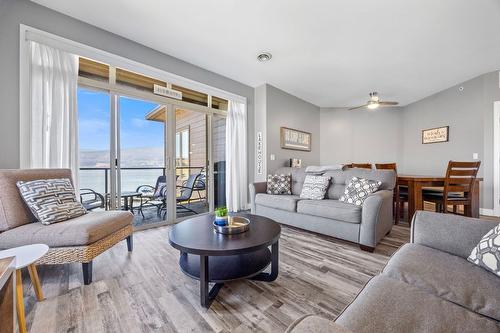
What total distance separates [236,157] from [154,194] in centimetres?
167

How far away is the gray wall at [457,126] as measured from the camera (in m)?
3.80

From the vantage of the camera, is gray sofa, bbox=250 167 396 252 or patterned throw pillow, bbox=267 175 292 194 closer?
gray sofa, bbox=250 167 396 252

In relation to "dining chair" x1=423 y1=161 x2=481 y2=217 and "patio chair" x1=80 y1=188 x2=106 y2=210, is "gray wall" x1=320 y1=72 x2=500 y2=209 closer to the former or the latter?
"dining chair" x1=423 y1=161 x2=481 y2=217

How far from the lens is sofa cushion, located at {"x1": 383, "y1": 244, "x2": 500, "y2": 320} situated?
0.82 metres

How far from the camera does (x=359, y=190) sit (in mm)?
2572

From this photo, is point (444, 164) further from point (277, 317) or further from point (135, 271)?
point (135, 271)

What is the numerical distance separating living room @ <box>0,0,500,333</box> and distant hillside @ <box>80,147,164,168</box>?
0.02 meters

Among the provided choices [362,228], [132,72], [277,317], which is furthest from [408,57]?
[132,72]

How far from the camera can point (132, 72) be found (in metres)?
2.94

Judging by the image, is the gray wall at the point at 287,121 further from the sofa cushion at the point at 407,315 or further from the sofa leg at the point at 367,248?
the sofa cushion at the point at 407,315

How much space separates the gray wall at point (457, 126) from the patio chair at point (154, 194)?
584 cm

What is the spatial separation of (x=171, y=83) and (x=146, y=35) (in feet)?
2.32

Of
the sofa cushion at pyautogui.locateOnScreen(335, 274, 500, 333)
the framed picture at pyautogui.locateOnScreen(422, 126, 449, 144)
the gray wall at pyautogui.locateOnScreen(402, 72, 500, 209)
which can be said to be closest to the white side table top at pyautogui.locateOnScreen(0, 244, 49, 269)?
the sofa cushion at pyautogui.locateOnScreen(335, 274, 500, 333)

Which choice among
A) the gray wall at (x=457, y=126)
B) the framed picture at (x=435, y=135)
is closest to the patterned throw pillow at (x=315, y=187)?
the gray wall at (x=457, y=126)
